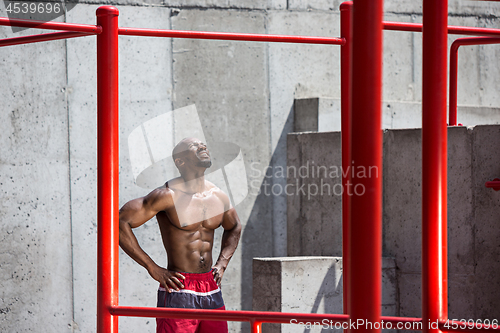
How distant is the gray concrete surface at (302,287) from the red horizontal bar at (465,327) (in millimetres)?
3092

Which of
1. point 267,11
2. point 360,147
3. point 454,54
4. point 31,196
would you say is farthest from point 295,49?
point 360,147

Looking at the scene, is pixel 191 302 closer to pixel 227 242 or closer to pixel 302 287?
pixel 227 242

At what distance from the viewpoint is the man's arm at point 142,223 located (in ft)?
12.0

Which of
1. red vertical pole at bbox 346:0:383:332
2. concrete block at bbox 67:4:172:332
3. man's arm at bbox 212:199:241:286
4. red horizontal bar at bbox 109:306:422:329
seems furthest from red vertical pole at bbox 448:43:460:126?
red vertical pole at bbox 346:0:383:332

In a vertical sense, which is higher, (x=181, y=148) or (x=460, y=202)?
(x=181, y=148)

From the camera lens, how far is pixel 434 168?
2.01 m

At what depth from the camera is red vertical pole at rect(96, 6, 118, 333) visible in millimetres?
2545

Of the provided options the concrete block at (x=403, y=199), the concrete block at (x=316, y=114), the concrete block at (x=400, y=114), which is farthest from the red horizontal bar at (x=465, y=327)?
the concrete block at (x=400, y=114)

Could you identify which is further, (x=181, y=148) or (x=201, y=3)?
(x=201, y=3)

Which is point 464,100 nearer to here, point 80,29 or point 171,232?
point 171,232

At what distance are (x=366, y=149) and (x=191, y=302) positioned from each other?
8.41ft

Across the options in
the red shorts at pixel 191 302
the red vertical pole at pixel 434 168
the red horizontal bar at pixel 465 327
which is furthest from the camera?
the red shorts at pixel 191 302

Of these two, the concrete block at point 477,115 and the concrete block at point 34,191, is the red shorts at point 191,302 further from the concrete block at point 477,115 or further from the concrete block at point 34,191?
the concrete block at point 477,115

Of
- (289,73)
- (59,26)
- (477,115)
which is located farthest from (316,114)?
(59,26)
